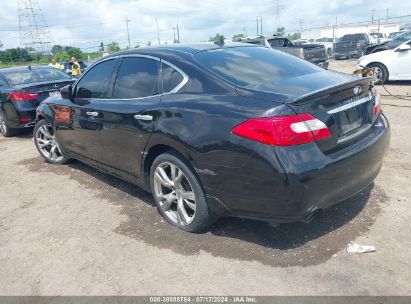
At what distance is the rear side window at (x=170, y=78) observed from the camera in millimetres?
3456

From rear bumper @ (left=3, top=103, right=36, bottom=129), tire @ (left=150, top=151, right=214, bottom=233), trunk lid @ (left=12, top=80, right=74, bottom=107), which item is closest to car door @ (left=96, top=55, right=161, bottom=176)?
tire @ (left=150, top=151, right=214, bottom=233)

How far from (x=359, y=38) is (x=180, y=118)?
26907mm

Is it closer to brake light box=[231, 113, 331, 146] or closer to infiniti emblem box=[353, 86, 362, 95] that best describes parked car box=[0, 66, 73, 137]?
brake light box=[231, 113, 331, 146]

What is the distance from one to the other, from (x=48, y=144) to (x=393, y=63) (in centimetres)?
1043

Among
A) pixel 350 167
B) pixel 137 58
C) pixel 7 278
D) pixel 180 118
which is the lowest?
pixel 7 278

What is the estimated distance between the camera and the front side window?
4.32m

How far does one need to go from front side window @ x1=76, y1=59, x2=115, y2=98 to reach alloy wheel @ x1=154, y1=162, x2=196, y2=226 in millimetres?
1290

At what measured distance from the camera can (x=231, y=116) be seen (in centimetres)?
288

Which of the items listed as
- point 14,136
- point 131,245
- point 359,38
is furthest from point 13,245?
point 359,38

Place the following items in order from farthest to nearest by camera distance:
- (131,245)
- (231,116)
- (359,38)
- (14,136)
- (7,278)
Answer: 1. (359,38)
2. (14,136)
3. (131,245)
4. (7,278)
5. (231,116)

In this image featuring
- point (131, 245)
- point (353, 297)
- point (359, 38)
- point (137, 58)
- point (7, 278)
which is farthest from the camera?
point (359, 38)

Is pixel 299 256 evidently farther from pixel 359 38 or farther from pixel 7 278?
pixel 359 38

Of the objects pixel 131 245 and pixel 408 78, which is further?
pixel 408 78

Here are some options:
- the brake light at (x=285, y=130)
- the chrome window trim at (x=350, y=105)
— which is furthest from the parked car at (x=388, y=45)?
the brake light at (x=285, y=130)
